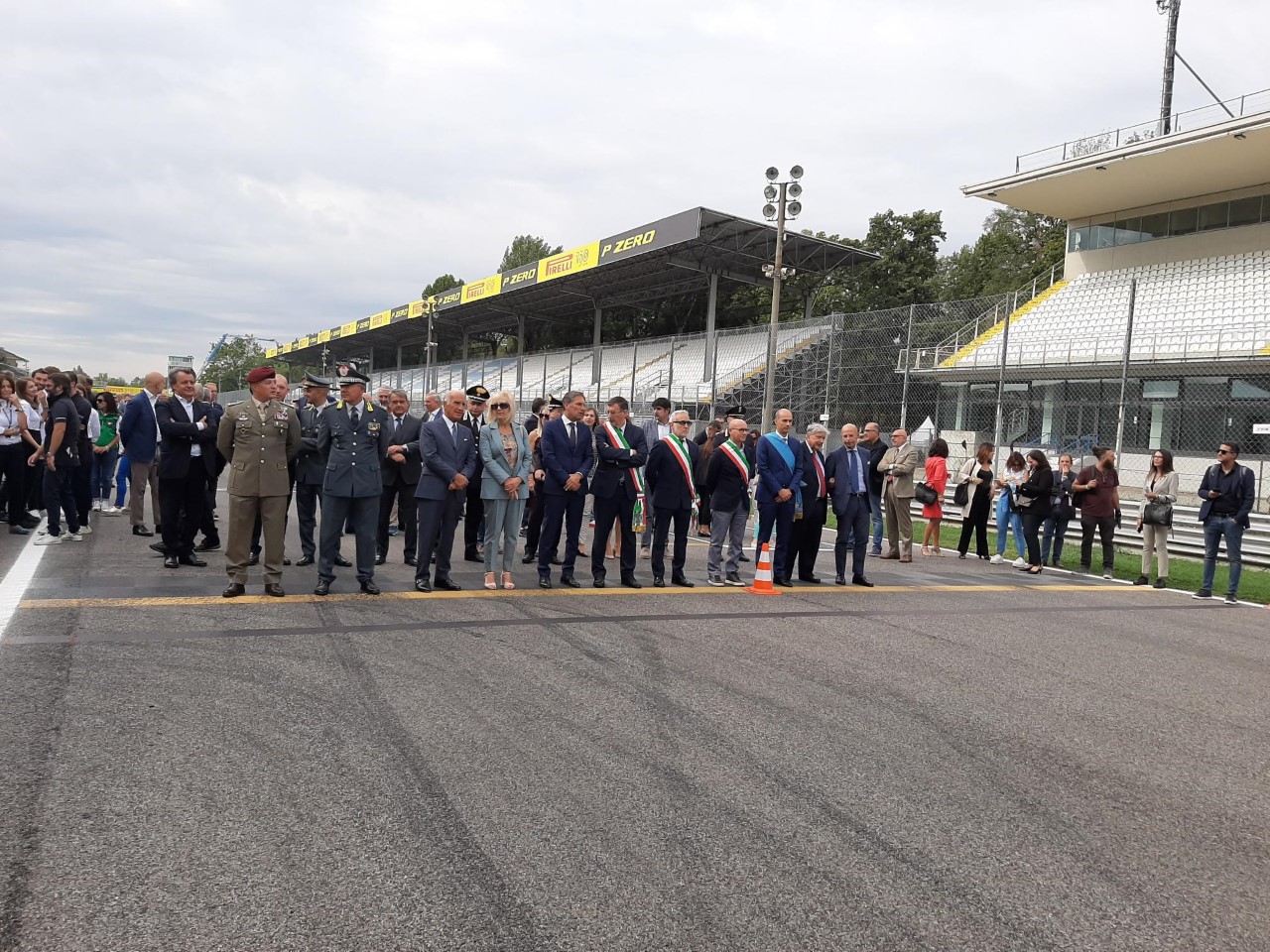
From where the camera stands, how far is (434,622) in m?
6.60

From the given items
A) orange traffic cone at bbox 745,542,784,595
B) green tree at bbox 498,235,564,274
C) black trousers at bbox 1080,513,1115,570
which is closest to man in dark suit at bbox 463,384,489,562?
orange traffic cone at bbox 745,542,784,595

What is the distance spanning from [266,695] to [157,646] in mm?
1312

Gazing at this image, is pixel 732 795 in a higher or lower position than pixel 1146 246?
lower

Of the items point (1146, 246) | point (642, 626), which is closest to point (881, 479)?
point (642, 626)

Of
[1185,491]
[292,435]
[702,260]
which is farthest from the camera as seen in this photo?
[702,260]

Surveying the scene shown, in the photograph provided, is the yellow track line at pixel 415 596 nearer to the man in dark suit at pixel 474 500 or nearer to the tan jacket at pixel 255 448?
the tan jacket at pixel 255 448

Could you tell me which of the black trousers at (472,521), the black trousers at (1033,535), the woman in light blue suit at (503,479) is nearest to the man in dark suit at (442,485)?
the woman in light blue suit at (503,479)

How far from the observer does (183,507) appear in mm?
8719

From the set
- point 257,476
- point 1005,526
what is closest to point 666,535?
point 257,476

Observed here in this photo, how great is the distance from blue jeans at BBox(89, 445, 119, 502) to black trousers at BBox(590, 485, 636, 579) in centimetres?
860

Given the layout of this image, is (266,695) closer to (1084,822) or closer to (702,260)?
(1084,822)

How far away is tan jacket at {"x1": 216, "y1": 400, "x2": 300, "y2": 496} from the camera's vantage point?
23.7ft

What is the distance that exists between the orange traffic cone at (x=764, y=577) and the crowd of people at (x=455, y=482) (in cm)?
20

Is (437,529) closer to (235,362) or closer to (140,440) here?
(140,440)
